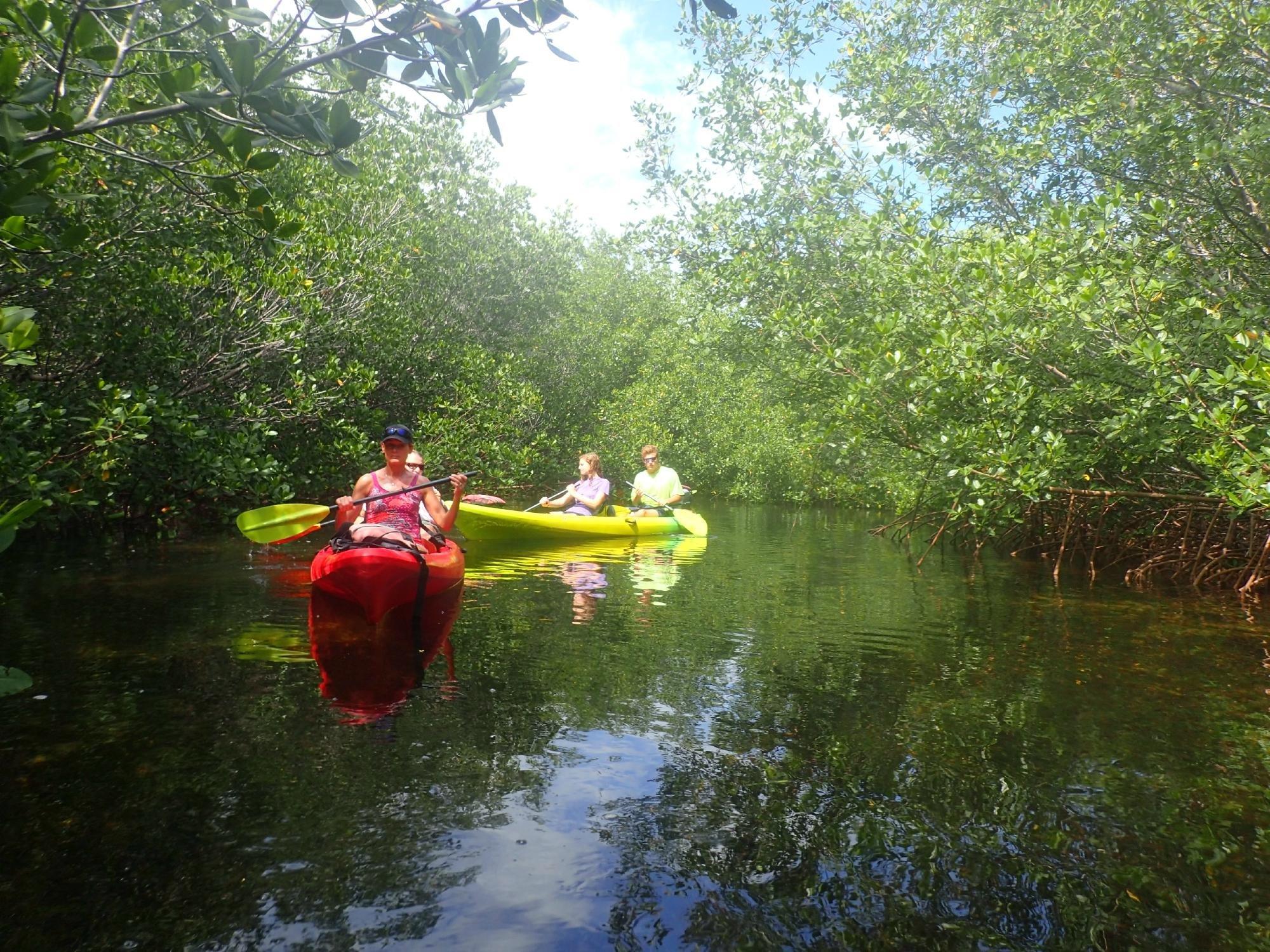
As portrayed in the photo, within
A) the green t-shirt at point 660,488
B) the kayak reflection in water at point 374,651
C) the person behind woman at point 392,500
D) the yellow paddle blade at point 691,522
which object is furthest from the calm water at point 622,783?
the green t-shirt at point 660,488

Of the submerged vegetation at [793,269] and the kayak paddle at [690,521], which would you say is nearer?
the submerged vegetation at [793,269]

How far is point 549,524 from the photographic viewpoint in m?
12.3

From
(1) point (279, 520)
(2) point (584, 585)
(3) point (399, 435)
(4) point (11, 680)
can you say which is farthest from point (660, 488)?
(4) point (11, 680)

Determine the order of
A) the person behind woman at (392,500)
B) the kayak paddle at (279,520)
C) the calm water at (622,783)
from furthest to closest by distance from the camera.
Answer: the kayak paddle at (279,520), the person behind woman at (392,500), the calm water at (622,783)

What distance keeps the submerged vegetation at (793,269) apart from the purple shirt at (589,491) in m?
2.99

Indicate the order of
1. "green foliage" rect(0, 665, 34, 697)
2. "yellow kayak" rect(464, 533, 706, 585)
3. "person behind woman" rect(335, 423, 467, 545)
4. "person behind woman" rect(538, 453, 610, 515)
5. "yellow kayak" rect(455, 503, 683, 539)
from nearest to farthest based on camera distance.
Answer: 1. "green foliage" rect(0, 665, 34, 697)
2. "person behind woman" rect(335, 423, 467, 545)
3. "yellow kayak" rect(464, 533, 706, 585)
4. "yellow kayak" rect(455, 503, 683, 539)
5. "person behind woman" rect(538, 453, 610, 515)

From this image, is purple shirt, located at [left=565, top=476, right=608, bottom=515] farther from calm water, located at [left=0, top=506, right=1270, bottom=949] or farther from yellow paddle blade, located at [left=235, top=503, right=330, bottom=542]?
calm water, located at [left=0, top=506, right=1270, bottom=949]

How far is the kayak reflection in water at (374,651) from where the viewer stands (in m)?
4.75

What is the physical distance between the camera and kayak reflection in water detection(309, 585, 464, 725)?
4746mm

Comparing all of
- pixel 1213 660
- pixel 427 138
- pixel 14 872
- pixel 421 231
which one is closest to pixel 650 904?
pixel 14 872

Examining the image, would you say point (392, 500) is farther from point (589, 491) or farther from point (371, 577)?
point (589, 491)

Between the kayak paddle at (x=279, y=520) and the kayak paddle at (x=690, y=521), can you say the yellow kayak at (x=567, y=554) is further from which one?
the kayak paddle at (x=279, y=520)

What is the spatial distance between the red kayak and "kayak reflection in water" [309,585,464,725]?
192mm

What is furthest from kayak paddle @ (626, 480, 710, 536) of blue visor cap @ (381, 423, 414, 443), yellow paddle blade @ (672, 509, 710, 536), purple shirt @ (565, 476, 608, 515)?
blue visor cap @ (381, 423, 414, 443)
